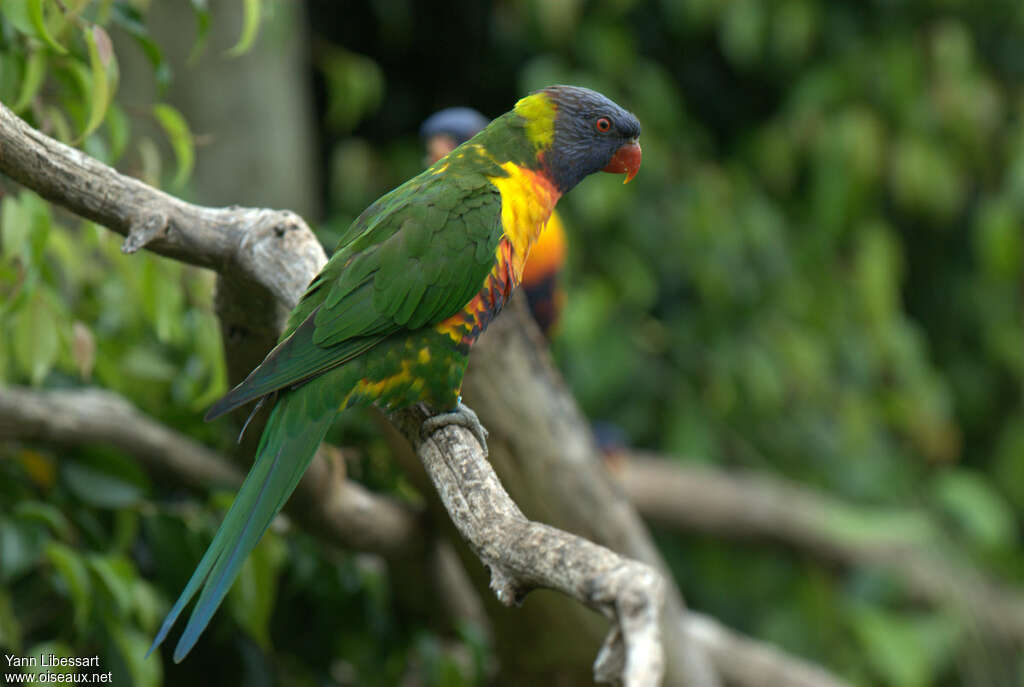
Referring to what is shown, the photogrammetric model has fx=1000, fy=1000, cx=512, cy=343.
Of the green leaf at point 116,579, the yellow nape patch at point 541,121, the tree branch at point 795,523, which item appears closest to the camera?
the yellow nape patch at point 541,121

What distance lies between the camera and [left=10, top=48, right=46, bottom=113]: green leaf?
123cm

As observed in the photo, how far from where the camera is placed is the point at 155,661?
1.51 meters

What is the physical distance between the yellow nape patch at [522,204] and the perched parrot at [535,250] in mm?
989

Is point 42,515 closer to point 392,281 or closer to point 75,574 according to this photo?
point 75,574

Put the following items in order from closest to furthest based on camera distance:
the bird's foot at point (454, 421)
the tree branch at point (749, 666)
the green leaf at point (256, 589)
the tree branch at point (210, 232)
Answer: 1. the tree branch at point (210, 232)
2. the bird's foot at point (454, 421)
3. the green leaf at point (256, 589)
4. the tree branch at point (749, 666)

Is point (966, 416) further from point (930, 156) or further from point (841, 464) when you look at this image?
point (930, 156)

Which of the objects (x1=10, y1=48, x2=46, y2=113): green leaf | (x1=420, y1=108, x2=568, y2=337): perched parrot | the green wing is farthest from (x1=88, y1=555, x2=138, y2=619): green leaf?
(x1=420, y1=108, x2=568, y2=337): perched parrot

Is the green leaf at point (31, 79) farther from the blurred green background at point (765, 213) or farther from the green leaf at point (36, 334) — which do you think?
the blurred green background at point (765, 213)

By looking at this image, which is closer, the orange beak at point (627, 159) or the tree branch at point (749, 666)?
the orange beak at point (627, 159)

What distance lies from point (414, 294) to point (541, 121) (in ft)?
1.05

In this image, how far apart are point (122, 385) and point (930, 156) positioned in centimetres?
258

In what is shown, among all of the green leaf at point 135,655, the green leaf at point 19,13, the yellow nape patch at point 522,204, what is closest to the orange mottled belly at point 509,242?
the yellow nape patch at point 522,204

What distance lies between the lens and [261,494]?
1041 millimetres

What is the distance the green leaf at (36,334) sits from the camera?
4.37ft
